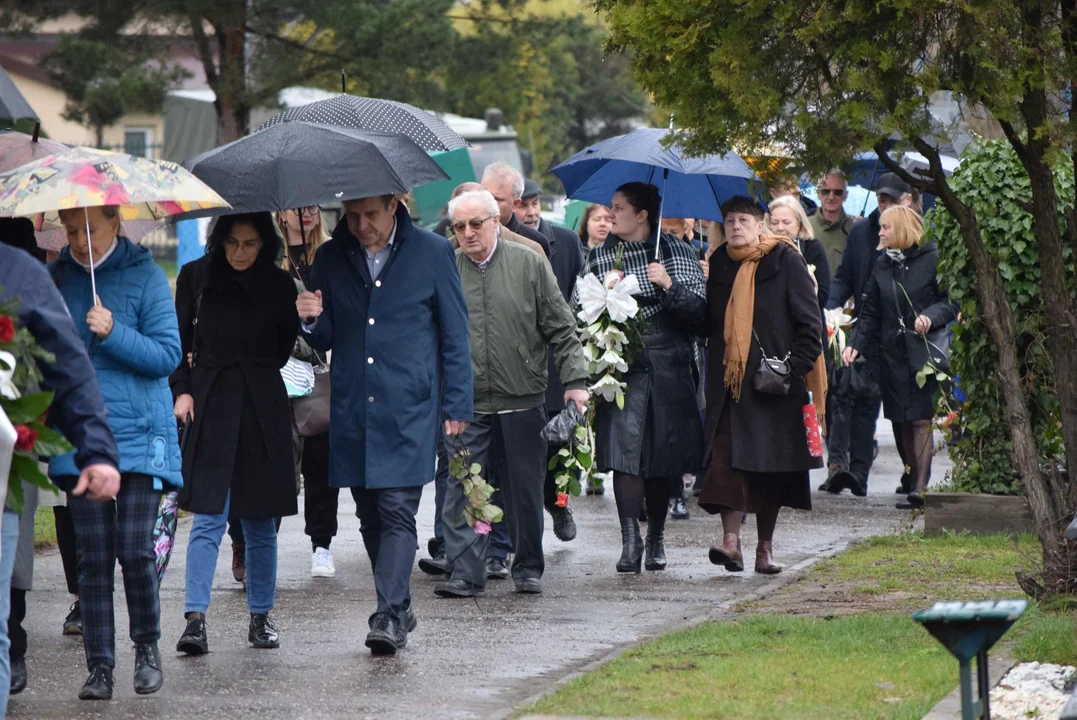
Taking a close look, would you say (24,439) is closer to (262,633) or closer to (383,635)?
(383,635)

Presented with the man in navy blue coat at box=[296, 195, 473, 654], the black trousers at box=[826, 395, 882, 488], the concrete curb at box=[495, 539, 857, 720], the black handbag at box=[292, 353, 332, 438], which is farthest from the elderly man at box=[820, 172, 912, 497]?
the man in navy blue coat at box=[296, 195, 473, 654]

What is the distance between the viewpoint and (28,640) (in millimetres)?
7383

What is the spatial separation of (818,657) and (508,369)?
Result: 7.96ft

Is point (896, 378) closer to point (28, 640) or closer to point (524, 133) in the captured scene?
point (28, 640)

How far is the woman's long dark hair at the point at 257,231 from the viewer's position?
7137 mm

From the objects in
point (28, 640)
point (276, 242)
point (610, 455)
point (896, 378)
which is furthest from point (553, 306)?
point (896, 378)

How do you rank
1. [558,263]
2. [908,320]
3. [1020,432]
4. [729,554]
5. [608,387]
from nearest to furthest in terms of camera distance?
[1020,432] < [729,554] < [608,387] < [558,263] < [908,320]

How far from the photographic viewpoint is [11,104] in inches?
301

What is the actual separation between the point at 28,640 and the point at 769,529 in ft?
12.4

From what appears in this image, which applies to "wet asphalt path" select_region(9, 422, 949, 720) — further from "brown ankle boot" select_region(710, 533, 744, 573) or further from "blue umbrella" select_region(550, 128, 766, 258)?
"blue umbrella" select_region(550, 128, 766, 258)

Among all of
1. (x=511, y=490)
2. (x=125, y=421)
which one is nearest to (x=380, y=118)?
(x=511, y=490)

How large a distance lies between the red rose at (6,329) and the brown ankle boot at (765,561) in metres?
5.15

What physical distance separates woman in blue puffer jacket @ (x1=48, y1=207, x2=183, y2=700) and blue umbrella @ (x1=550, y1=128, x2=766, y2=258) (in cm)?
345

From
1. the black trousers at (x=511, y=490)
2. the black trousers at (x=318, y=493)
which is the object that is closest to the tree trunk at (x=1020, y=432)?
the black trousers at (x=511, y=490)
